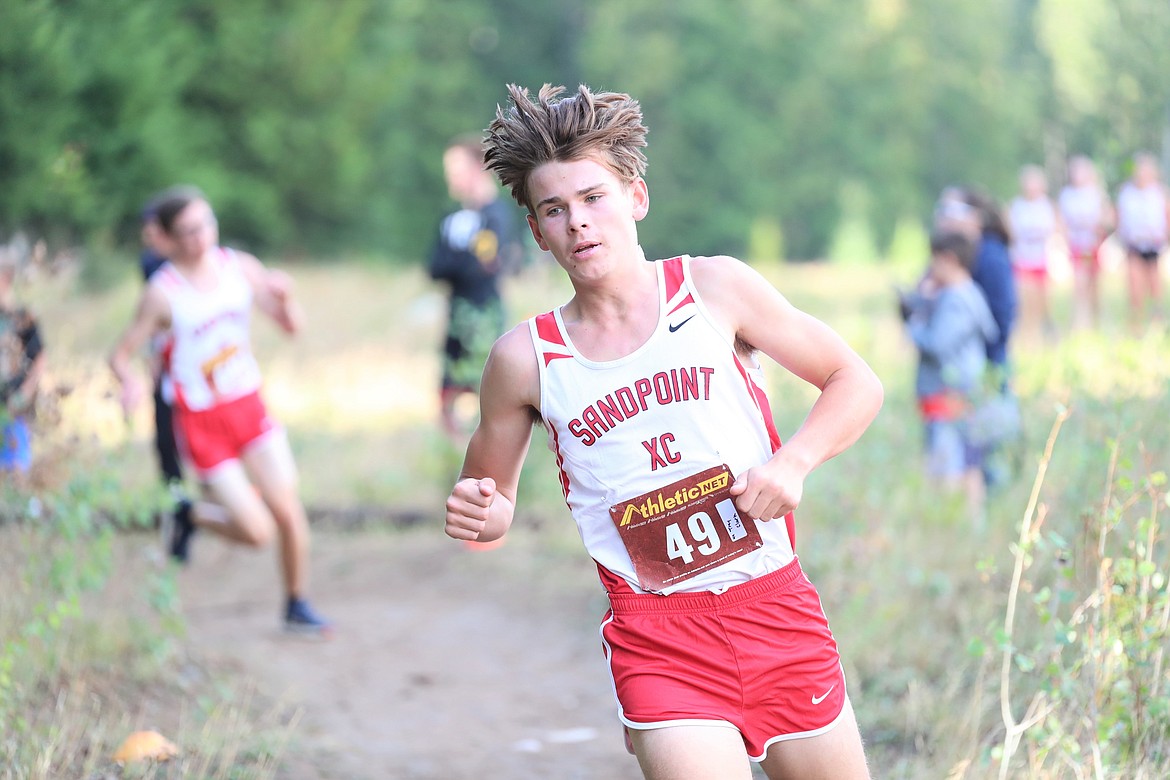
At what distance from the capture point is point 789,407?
7.57m

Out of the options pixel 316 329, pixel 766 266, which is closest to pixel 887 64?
pixel 766 266

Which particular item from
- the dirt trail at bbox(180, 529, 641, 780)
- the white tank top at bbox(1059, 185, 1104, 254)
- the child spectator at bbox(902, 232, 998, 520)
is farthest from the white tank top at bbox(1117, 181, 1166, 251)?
the dirt trail at bbox(180, 529, 641, 780)

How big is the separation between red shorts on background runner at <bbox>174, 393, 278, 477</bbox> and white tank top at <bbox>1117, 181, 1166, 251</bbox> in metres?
9.91

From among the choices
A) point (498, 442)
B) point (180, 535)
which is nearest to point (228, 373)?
point (180, 535)

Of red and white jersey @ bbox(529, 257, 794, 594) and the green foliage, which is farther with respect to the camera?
the green foliage

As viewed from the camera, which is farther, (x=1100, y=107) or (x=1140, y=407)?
(x=1100, y=107)

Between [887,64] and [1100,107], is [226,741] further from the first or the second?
[887,64]

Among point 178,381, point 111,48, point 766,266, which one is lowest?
Result: point 766,266

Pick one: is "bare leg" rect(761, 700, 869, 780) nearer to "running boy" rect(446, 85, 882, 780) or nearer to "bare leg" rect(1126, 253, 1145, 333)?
"running boy" rect(446, 85, 882, 780)

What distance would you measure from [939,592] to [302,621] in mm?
3056

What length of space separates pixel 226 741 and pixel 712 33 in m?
43.1

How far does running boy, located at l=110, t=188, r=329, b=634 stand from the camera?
6402 mm

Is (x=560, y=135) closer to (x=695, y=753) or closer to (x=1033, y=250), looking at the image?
(x=695, y=753)

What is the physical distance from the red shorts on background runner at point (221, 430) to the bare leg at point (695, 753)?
408 cm
